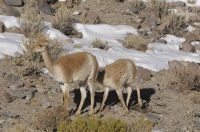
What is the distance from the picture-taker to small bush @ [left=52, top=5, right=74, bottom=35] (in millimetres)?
17844

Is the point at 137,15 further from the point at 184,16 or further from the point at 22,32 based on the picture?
the point at 22,32

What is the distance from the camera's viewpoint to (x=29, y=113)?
11.6 meters

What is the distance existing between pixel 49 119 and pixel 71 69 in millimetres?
1106

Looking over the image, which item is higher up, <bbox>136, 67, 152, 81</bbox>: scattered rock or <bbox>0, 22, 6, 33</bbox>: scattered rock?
<bbox>0, 22, 6, 33</bbox>: scattered rock

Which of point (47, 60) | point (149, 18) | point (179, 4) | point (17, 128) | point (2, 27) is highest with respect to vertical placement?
point (47, 60)

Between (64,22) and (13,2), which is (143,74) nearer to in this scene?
(64,22)

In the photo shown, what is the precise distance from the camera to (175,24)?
20219 mm

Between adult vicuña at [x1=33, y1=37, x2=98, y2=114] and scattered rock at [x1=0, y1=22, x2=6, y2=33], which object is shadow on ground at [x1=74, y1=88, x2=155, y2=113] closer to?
adult vicuña at [x1=33, y1=37, x2=98, y2=114]

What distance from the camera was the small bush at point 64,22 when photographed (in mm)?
17844

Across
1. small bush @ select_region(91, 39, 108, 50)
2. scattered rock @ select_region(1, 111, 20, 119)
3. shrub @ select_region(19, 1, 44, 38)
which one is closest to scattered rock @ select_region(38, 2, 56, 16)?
shrub @ select_region(19, 1, 44, 38)

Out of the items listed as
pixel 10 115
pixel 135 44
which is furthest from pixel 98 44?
pixel 10 115

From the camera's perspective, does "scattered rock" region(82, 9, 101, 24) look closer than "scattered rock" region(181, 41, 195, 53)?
No

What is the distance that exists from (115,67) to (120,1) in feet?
33.4

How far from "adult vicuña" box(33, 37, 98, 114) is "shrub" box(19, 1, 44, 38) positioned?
4.96m
